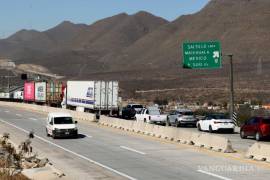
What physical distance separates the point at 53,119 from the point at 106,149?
28.5 feet

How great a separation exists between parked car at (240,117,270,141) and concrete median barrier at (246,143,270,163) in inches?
422

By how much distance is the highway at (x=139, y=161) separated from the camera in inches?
747

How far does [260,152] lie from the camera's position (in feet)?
72.9

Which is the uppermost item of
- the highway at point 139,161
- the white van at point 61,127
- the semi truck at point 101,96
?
the semi truck at point 101,96

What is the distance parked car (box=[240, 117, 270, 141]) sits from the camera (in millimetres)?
33406

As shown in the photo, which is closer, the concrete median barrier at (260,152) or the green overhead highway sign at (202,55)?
the concrete median barrier at (260,152)

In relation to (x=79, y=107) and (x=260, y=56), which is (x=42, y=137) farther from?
(x=260, y=56)

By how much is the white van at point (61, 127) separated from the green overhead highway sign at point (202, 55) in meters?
15.2

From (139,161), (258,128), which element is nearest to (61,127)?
(258,128)

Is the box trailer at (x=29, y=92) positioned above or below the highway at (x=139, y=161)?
above

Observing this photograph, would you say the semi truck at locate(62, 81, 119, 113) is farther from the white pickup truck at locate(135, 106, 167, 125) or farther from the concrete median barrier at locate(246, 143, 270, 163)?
the concrete median barrier at locate(246, 143, 270, 163)

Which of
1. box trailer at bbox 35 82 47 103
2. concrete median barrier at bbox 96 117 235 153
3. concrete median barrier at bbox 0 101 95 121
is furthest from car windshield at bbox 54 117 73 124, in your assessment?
box trailer at bbox 35 82 47 103

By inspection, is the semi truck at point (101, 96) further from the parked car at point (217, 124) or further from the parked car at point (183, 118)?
the parked car at point (217, 124)

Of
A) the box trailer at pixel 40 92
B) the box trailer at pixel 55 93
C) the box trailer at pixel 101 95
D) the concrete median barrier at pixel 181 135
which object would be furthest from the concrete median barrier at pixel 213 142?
the box trailer at pixel 40 92
